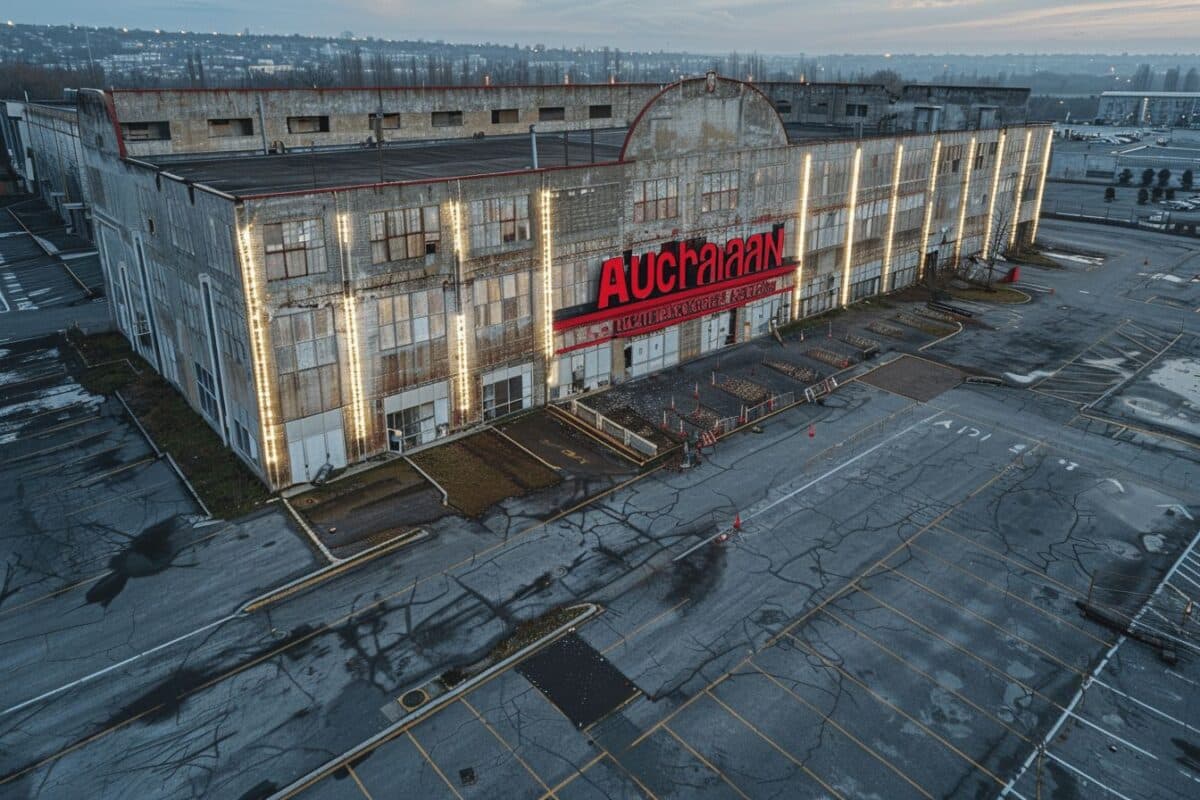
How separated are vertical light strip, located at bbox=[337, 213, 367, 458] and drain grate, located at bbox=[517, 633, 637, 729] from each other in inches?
702

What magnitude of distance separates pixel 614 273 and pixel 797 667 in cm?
2847

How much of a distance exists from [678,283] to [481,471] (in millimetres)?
20606

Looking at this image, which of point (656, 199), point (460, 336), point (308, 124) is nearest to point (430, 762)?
point (460, 336)

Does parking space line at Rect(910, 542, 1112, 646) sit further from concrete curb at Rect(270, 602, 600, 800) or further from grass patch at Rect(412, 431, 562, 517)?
grass patch at Rect(412, 431, 562, 517)

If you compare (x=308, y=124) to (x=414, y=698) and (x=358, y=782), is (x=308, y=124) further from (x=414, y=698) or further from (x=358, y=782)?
(x=358, y=782)

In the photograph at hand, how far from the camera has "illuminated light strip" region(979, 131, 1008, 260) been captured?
79.9 meters

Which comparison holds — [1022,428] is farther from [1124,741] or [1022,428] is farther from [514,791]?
[514,791]

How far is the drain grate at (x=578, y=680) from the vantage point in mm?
26188

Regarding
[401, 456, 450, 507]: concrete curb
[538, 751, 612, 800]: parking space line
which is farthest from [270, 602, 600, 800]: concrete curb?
[401, 456, 450, 507]: concrete curb

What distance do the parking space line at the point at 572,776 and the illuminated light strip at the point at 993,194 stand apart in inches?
2837

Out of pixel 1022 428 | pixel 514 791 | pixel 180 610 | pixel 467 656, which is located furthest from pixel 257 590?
pixel 1022 428

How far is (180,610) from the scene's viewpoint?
30906mm

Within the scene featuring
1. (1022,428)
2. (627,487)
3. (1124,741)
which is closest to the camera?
(1124,741)

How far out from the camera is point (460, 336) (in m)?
43.9
